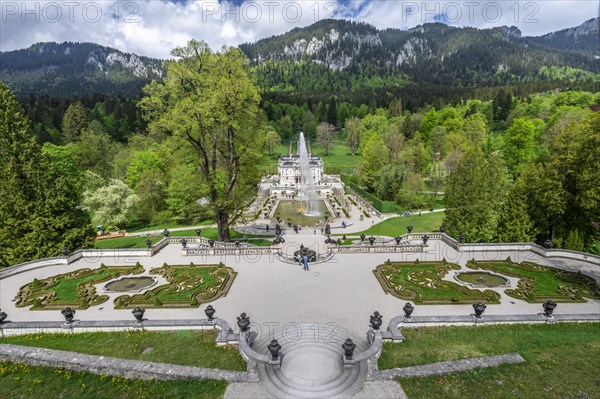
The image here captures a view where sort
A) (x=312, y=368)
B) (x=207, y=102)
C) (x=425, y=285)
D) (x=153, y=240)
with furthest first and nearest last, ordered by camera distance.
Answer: (x=153, y=240)
(x=207, y=102)
(x=425, y=285)
(x=312, y=368)

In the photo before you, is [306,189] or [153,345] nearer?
[153,345]

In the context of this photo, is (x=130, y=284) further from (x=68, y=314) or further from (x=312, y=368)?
(x=312, y=368)

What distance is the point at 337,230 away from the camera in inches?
1688

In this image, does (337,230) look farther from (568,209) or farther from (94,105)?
(94,105)

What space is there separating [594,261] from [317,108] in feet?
446

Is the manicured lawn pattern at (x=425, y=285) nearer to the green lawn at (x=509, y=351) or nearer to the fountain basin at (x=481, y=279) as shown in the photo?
the fountain basin at (x=481, y=279)

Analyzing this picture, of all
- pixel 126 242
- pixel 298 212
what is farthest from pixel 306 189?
pixel 126 242

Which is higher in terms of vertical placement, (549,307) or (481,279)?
(549,307)

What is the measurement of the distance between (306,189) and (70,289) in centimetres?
5394

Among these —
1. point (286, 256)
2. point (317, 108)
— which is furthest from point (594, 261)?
point (317, 108)

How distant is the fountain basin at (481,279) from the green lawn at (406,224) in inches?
619

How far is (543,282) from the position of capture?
2156 centimetres

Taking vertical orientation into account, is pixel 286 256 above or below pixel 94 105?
below

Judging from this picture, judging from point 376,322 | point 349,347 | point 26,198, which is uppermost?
point 26,198
